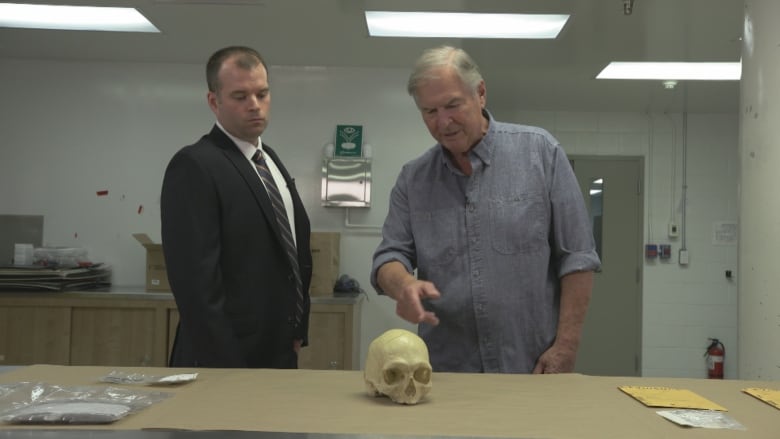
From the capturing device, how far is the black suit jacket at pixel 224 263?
Result: 1.95 m

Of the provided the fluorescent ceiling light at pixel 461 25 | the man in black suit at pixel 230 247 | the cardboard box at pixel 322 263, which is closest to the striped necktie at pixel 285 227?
the man in black suit at pixel 230 247

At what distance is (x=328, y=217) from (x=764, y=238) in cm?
335

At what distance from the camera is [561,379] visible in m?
1.51

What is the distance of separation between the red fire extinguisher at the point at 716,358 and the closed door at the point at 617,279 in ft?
2.10

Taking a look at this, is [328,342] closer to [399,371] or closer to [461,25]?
[461,25]

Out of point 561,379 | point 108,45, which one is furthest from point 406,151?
point 561,379

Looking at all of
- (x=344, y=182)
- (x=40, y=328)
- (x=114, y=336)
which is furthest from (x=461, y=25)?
(x=40, y=328)

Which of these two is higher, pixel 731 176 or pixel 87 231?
pixel 731 176

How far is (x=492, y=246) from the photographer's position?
1.90 m

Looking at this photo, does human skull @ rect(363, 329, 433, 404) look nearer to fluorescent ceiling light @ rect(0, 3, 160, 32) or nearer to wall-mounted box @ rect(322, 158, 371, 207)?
fluorescent ceiling light @ rect(0, 3, 160, 32)

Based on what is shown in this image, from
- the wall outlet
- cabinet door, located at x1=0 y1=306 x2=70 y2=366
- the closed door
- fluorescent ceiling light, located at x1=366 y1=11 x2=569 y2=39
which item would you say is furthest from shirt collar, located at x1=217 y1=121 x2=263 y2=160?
the wall outlet

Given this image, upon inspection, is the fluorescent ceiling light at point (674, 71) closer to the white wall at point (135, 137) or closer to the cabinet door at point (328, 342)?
the white wall at point (135, 137)

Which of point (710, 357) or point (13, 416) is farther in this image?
point (710, 357)

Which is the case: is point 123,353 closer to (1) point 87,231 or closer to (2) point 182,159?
(1) point 87,231
